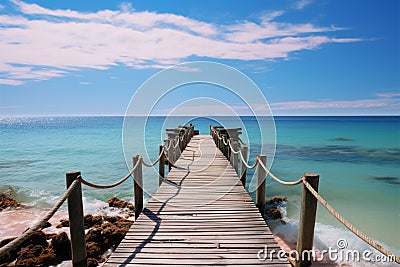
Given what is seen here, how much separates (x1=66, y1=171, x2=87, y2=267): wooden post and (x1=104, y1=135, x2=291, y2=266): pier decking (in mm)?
423

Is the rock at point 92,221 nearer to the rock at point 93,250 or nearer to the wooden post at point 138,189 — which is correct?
the rock at point 93,250

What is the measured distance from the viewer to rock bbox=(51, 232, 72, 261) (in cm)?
627

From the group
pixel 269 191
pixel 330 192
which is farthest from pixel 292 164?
pixel 269 191

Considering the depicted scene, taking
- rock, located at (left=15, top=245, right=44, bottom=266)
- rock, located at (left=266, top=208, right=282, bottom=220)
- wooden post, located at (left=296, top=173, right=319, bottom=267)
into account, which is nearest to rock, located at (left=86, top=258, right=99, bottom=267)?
rock, located at (left=15, top=245, right=44, bottom=266)

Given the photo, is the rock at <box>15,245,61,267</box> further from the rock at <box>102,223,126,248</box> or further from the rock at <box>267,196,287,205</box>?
the rock at <box>267,196,287,205</box>

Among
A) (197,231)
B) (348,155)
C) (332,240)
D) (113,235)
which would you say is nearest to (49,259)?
(113,235)

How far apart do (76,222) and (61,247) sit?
409 centimetres

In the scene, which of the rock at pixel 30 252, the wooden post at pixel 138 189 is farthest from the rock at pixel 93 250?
the wooden post at pixel 138 189

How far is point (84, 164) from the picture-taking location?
2580cm

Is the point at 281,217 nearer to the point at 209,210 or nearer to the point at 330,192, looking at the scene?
the point at 209,210

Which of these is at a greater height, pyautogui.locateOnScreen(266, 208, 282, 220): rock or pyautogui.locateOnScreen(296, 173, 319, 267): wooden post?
pyautogui.locateOnScreen(296, 173, 319, 267): wooden post

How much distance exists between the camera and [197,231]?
4371 millimetres

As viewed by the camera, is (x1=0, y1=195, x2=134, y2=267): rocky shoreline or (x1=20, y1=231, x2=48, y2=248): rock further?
(x1=20, y1=231, x2=48, y2=248): rock

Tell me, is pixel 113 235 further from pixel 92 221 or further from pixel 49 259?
pixel 92 221
